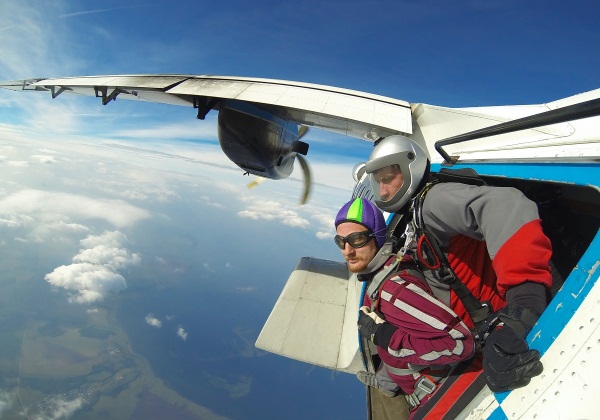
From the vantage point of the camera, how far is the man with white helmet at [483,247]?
1.07 metres

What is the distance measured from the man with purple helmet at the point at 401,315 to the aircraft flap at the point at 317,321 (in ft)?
9.05

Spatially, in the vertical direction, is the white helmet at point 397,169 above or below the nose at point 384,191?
above

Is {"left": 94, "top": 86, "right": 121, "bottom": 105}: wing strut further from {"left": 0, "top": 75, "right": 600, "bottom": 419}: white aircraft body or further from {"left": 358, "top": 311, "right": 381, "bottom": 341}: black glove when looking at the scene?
{"left": 358, "top": 311, "right": 381, "bottom": 341}: black glove

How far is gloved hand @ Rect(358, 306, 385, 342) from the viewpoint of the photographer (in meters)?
1.85

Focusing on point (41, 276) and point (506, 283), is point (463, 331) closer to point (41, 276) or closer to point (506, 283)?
point (506, 283)

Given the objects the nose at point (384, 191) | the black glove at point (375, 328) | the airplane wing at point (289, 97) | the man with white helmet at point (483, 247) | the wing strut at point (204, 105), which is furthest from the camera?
the wing strut at point (204, 105)

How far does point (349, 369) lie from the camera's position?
4586 millimetres

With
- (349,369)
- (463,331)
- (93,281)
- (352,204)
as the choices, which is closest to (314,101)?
(352,204)

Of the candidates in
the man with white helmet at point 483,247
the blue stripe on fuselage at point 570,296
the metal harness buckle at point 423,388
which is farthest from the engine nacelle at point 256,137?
the blue stripe on fuselage at point 570,296

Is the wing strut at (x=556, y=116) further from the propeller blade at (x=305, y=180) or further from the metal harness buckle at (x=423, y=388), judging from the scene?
the propeller blade at (x=305, y=180)

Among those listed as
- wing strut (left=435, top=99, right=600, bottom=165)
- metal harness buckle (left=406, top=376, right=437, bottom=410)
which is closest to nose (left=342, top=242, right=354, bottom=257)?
metal harness buckle (left=406, top=376, right=437, bottom=410)

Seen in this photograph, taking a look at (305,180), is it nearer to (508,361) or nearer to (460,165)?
(460,165)

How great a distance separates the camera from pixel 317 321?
5.22 meters

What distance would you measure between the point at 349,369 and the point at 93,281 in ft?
620
